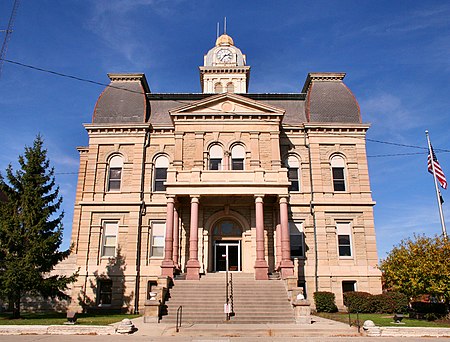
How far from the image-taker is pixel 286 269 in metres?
21.9

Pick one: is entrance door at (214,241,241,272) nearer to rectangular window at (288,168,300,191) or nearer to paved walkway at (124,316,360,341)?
rectangular window at (288,168,300,191)

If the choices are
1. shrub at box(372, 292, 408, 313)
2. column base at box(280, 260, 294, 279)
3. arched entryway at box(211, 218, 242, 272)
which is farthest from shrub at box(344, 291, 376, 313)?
arched entryway at box(211, 218, 242, 272)

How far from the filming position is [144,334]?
570 inches

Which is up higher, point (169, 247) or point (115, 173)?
point (115, 173)

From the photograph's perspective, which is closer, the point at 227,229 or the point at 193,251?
the point at 193,251

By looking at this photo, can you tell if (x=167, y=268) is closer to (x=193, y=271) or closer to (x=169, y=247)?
(x=169, y=247)

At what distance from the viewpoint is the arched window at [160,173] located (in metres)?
27.5

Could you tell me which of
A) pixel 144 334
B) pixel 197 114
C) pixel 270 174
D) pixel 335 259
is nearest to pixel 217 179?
pixel 270 174

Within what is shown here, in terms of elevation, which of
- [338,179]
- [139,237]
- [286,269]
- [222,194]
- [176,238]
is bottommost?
[286,269]

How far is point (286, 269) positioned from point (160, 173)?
1129 cm

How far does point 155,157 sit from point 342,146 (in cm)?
1336

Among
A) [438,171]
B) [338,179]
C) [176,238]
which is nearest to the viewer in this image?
[438,171]

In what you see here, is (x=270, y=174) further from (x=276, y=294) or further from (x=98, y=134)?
(x=98, y=134)

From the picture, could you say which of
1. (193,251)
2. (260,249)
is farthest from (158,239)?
(260,249)
